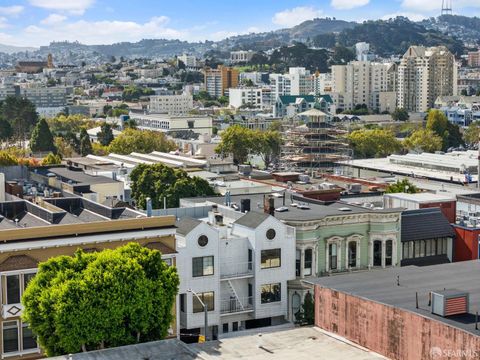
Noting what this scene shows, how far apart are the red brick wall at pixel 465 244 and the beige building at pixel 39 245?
1934 centimetres

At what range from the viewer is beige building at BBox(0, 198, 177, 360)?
38.6 metres

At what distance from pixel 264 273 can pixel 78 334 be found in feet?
44.3

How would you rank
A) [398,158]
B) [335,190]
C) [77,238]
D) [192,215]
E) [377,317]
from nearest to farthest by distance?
[377,317] < [77,238] < [192,215] < [335,190] < [398,158]

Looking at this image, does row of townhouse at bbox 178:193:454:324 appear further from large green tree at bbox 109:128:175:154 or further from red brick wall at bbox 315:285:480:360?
large green tree at bbox 109:128:175:154

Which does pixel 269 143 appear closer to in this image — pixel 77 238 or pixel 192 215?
pixel 192 215

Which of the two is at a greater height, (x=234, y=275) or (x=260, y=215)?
(x=260, y=215)

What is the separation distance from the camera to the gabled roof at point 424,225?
52219 mm

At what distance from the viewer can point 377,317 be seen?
1377 inches

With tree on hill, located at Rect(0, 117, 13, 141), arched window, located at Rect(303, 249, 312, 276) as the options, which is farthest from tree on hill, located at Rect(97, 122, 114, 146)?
arched window, located at Rect(303, 249, 312, 276)

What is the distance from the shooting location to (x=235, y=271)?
4603cm

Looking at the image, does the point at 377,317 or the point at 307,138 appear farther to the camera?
the point at 307,138

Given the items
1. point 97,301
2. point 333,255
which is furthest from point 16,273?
point 333,255

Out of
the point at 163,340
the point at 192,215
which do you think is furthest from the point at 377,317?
the point at 192,215

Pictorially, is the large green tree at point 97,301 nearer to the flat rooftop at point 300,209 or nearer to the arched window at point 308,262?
the arched window at point 308,262
